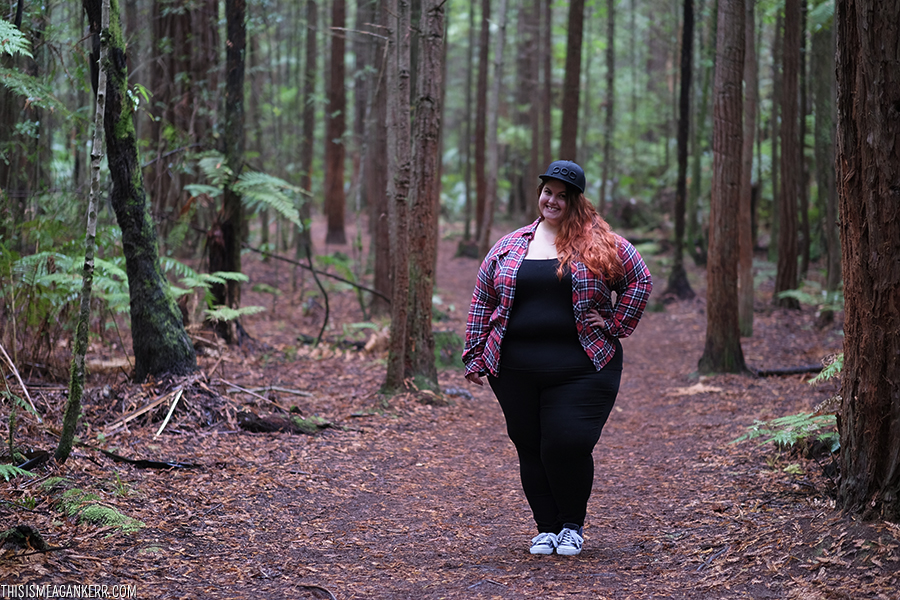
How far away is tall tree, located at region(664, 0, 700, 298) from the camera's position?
14293 millimetres

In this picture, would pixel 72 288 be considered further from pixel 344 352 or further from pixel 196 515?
pixel 344 352

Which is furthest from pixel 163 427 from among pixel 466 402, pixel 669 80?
pixel 669 80

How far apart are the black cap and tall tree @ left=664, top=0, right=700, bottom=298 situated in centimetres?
1170

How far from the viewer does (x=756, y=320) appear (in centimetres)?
1384

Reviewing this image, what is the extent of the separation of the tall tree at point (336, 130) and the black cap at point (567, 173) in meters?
12.2

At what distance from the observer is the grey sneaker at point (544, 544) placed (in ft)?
13.1

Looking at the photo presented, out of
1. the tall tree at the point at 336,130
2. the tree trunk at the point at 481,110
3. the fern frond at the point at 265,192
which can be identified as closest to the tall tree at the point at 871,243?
the fern frond at the point at 265,192

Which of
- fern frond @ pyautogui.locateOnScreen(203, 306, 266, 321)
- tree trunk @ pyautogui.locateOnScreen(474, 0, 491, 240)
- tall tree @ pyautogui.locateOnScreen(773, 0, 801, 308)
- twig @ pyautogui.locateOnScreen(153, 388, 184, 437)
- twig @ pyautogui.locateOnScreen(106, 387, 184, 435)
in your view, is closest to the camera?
twig @ pyautogui.locateOnScreen(106, 387, 184, 435)

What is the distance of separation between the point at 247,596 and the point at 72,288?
4285 millimetres

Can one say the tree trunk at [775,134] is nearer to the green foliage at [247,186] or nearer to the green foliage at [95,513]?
the green foliage at [247,186]

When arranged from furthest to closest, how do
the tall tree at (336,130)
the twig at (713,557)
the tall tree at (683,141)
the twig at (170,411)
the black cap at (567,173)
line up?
the tall tree at (336,130) < the tall tree at (683,141) < the twig at (170,411) < the black cap at (567,173) < the twig at (713,557)

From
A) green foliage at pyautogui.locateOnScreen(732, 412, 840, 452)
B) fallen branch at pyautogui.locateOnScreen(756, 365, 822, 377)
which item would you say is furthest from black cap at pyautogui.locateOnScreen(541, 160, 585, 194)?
fallen branch at pyautogui.locateOnScreen(756, 365, 822, 377)

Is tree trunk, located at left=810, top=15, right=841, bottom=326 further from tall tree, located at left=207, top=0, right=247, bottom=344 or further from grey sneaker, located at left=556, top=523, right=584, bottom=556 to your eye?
grey sneaker, located at left=556, top=523, right=584, bottom=556

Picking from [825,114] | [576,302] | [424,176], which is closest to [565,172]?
[576,302]
